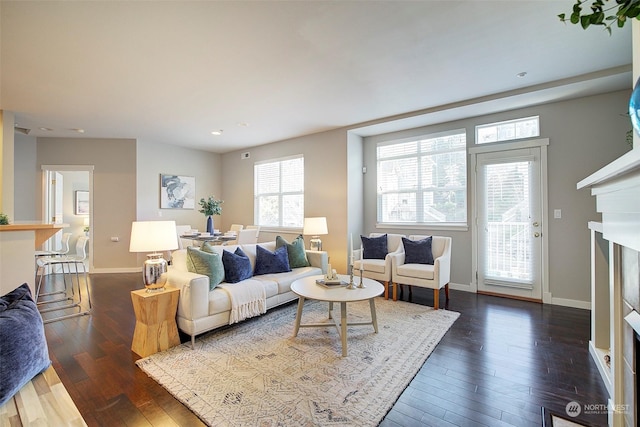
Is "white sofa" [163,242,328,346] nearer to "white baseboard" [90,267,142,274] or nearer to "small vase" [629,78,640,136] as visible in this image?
"small vase" [629,78,640,136]

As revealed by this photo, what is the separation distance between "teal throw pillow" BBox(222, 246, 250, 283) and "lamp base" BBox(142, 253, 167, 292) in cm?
67

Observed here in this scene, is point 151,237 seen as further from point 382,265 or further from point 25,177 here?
point 25,177

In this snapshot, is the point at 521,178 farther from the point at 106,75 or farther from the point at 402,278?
the point at 106,75

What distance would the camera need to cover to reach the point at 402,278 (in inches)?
156

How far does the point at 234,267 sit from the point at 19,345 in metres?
2.07

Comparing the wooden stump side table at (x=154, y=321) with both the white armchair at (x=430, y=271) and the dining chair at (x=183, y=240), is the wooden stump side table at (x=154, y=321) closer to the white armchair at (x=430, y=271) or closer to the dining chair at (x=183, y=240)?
the white armchair at (x=430, y=271)

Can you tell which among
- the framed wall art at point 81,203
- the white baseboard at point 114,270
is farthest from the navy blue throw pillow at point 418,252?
the framed wall art at point 81,203

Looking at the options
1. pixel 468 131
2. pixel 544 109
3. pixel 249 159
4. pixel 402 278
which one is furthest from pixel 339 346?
pixel 249 159

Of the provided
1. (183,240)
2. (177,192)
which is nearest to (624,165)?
(183,240)

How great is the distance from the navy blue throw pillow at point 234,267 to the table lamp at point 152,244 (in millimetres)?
627

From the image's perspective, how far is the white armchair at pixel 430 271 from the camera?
12.1ft

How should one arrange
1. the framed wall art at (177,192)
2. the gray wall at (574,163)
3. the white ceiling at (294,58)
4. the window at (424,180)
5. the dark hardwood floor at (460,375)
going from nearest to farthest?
the dark hardwood floor at (460,375)
the white ceiling at (294,58)
the gray wall at (574,163)
the window at (424,180)
the framed wall art at (177,192)

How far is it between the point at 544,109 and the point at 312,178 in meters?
3.78

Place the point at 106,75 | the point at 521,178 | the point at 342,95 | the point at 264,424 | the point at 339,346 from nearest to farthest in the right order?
the point at 264,424
the point at 339,346
the point at 106,75
the point at 342,95
the point at 521,178
